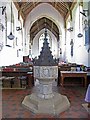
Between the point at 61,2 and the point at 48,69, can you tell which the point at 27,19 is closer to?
the point at 61,2

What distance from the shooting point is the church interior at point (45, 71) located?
142 cm

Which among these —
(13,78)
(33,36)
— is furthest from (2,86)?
(33,36)

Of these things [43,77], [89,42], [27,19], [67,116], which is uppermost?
[27,19]

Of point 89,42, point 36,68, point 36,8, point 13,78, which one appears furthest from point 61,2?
point 36,68

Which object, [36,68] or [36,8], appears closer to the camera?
[36,68]

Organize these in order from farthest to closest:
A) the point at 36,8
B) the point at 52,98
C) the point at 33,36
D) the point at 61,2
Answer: the point at 33,36 < the point at 36,8 < the point at 61,2 < the point at 52,98

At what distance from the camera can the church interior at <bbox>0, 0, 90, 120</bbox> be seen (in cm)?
142

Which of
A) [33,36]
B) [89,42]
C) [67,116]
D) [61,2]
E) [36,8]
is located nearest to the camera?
[67,116]

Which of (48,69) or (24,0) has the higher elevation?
(24,0)

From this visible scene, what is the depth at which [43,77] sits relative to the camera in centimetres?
141

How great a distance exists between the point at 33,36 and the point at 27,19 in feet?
38.4

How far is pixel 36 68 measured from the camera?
56.6 inches

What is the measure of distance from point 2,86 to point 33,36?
22191 millimetres

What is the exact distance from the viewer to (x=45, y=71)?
1405mm
